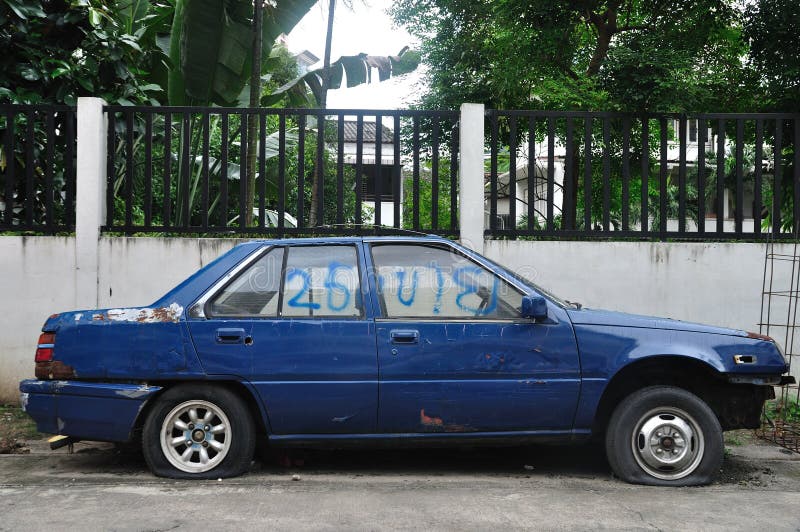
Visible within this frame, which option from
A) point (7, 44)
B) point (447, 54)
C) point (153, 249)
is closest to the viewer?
point (153, 249)

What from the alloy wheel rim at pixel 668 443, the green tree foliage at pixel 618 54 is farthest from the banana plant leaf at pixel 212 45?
the alloy wheel rim at pixel 668 443

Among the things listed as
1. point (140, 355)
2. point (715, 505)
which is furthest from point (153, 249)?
point (715, 505)

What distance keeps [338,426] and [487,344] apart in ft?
3.73

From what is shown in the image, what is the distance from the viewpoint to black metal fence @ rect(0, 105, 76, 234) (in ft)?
26.0

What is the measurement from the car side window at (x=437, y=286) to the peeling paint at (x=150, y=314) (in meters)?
1.37

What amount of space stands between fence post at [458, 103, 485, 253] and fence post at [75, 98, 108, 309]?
12.0 feet

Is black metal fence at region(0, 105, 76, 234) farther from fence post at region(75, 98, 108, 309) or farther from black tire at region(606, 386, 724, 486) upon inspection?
black tire at region(606, 386, 724, 486)

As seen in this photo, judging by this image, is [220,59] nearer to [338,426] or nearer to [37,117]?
[37,117]

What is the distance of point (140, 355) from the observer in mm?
5207

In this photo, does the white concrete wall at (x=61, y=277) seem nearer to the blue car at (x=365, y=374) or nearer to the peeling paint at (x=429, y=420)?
the blue car at (x=365, y=374)

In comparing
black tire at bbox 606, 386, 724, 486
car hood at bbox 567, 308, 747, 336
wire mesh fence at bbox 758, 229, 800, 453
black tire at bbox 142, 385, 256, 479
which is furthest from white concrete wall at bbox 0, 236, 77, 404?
wire mesh fence at bbox 758, 229, 800, 453

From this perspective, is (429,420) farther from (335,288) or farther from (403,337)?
(335,288)

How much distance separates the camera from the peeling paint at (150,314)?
206 inches

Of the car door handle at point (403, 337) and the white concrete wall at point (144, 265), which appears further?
the white concrete wall at point (144, 265)
